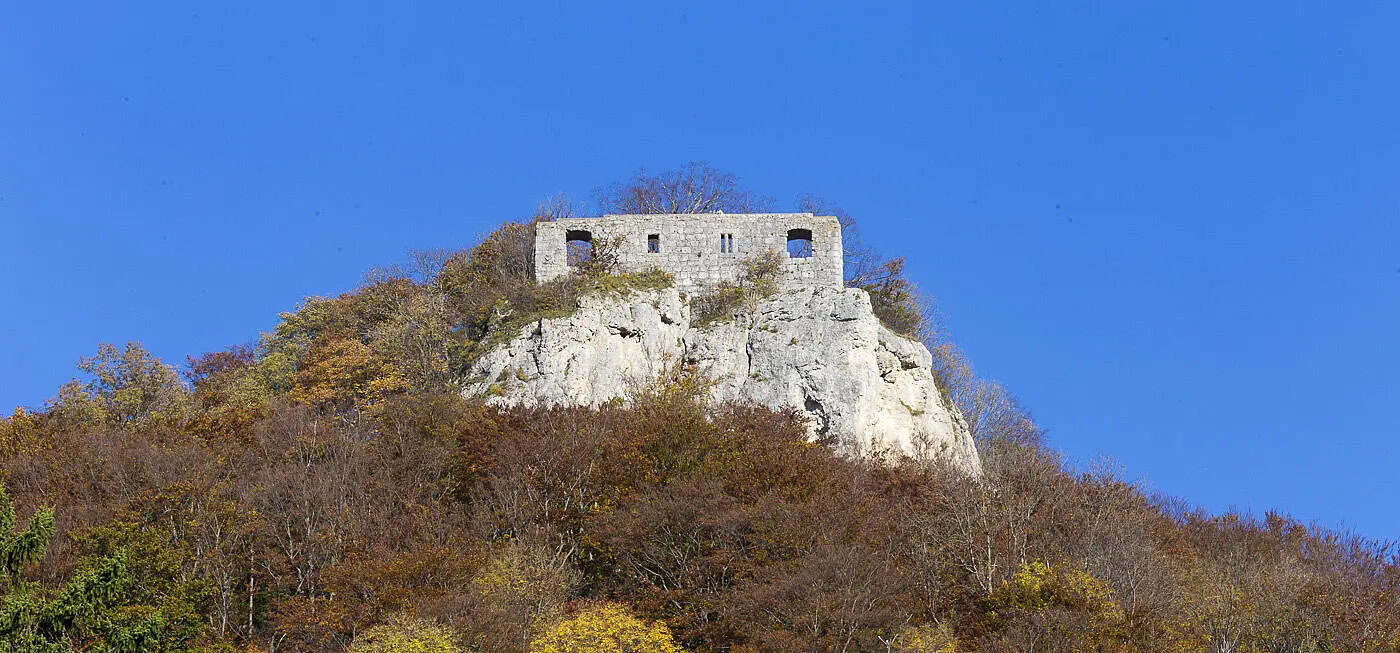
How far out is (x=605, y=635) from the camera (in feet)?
97.8

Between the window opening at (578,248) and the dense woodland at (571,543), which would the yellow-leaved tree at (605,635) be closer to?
the dense woodland at (571,543)

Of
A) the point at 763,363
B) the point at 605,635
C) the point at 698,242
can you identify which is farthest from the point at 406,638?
the point at 698,242

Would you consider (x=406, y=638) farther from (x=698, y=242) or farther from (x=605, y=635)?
(x=698, y=242)

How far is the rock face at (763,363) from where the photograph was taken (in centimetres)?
4094

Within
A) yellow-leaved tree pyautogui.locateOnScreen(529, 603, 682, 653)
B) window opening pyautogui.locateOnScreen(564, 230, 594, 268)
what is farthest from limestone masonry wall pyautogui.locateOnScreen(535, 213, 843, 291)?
yellow-leaved tree pyautogui.locateOnScreen(529, 603, 682, 653)

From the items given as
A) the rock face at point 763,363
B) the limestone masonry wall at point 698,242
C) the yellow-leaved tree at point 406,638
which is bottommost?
the yellow-leaved tree at point 406,638

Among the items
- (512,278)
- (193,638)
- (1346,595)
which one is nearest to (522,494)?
(193,638)

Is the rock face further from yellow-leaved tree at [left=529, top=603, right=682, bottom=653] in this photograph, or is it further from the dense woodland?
yellow-leaved tree at [left=529, top=603, right=682, bottom=653]

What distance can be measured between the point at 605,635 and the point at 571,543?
16.3 feet

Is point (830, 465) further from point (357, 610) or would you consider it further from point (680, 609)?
point (357, 610)

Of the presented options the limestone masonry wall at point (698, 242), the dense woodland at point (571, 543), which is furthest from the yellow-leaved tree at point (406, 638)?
the limestone masonry wall at point (698, 242)

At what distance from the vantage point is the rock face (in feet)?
134

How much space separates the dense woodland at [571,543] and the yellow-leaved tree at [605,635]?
0.21ft

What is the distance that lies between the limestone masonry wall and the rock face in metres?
1.41
